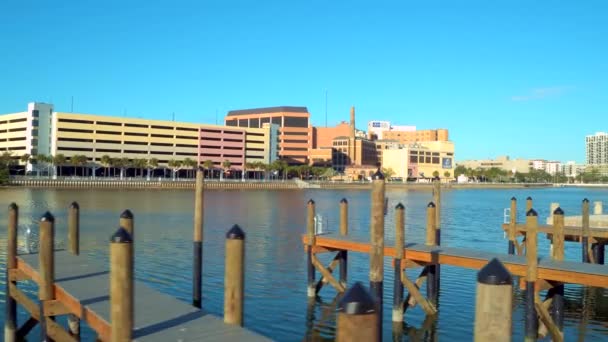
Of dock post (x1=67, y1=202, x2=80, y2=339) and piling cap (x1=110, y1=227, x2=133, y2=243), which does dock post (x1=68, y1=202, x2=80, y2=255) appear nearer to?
dock post (x1=67, y1=202, x2=80, y2=339)

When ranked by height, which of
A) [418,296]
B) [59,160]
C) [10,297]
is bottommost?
[418,296]

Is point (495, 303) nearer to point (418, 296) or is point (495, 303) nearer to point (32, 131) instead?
point (418, 296)

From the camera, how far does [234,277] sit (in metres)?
11.3

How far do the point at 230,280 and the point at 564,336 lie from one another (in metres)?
11.7

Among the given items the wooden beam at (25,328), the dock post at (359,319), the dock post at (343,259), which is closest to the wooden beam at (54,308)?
the wooden beam at (25,328)

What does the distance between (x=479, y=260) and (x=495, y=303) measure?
1198 cm

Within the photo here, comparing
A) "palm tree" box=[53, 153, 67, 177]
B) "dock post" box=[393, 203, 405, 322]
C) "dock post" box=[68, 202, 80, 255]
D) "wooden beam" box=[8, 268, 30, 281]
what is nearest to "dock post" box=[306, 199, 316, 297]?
"dock post" box=[393, 203, 405, 322]

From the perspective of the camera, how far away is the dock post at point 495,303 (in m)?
5.94

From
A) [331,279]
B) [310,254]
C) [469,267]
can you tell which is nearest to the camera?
[469,267]

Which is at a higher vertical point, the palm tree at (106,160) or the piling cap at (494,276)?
the palm tree at (106,160)

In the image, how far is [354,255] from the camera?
104ft

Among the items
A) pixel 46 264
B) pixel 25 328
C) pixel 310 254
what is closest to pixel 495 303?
pixel 46 264

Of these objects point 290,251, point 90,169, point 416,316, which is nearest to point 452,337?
point 416,316

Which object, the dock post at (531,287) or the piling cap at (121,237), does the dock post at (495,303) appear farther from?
the dock post at (531,287)
